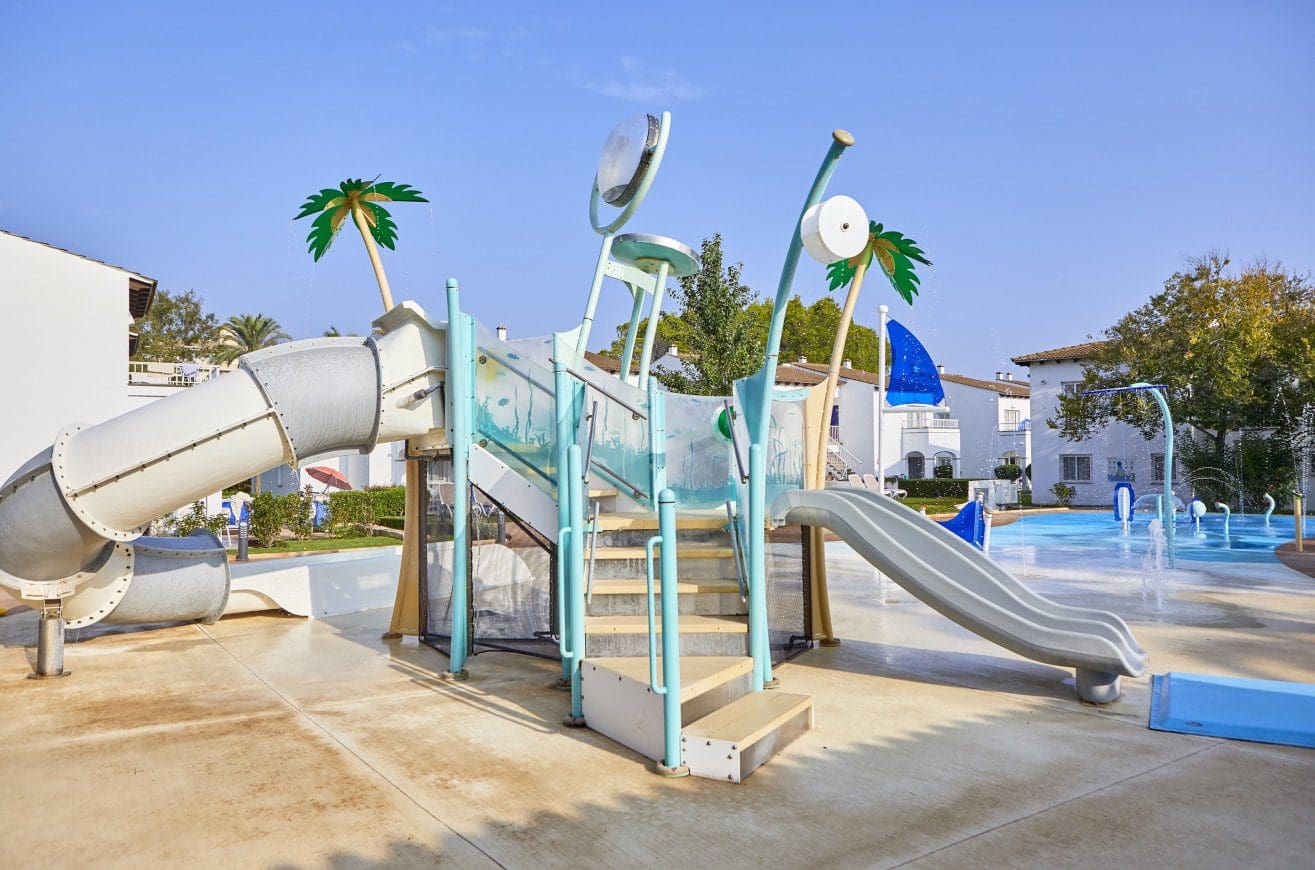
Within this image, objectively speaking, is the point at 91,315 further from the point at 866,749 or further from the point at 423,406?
the point at 866,749

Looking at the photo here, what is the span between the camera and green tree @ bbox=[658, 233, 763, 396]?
72.1ft

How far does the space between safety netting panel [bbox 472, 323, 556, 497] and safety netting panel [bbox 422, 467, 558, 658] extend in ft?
2.40

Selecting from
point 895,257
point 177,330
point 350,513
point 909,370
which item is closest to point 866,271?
point 895,257

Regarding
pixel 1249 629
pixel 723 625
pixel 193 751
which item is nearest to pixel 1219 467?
pixel 1249 629

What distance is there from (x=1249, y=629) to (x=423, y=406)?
8.66m

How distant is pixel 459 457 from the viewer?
315 inches

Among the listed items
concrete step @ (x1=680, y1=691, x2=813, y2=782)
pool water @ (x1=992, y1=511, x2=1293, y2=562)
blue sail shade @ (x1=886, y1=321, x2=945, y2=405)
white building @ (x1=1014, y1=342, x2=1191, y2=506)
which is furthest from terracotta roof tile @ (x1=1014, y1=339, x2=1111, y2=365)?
concrete step @ (x1=680, y1=691, x2=813, y2=782)

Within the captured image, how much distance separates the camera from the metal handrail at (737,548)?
7.05 metres

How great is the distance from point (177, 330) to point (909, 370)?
51.2 meters

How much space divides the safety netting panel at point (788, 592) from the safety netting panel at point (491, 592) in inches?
79.2

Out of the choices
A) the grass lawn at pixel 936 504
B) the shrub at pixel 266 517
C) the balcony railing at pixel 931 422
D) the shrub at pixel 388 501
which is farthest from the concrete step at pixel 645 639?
the balcony railing at pixel 931 422

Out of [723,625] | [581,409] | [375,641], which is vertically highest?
[581,409]

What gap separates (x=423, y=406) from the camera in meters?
8.23

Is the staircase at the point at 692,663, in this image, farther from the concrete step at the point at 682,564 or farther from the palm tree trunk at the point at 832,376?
the palm tree trunk at the point at 832,376
